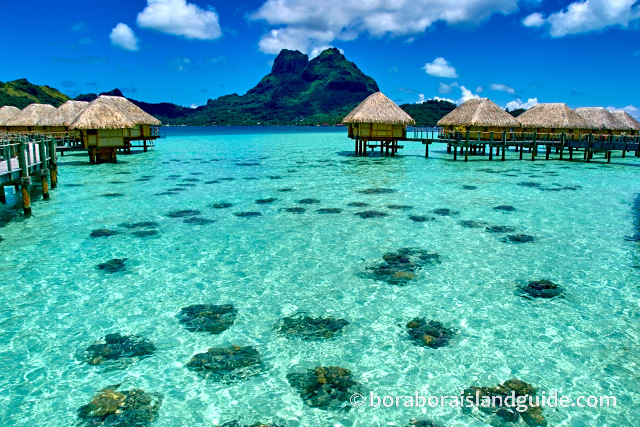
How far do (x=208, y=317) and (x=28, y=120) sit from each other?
37.5 meters

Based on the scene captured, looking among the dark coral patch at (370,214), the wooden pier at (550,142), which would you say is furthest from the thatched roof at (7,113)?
the dark coral patch at (370,214)

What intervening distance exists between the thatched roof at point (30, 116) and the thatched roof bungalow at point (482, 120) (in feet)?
112

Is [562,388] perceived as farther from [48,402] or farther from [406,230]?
[406,230]

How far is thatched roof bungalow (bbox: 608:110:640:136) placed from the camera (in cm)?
3597

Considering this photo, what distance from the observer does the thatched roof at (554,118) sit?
1291 inches

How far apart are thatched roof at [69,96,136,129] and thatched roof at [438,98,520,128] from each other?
80.2ft

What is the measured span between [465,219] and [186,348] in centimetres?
970

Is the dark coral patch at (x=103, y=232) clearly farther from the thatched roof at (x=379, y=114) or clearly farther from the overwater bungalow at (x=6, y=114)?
the overwater bungalow at (x=6, y=114)

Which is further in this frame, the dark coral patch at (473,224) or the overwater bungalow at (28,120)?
the overwater bungalow at (28,120)

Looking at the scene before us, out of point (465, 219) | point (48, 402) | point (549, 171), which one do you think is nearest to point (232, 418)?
point (48, 402)

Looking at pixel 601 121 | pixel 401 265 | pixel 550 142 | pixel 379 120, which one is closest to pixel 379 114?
pixel 379 120

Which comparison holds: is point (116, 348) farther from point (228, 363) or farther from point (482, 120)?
point (482, 120)

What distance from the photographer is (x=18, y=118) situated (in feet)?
116

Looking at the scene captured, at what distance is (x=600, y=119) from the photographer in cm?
3525
